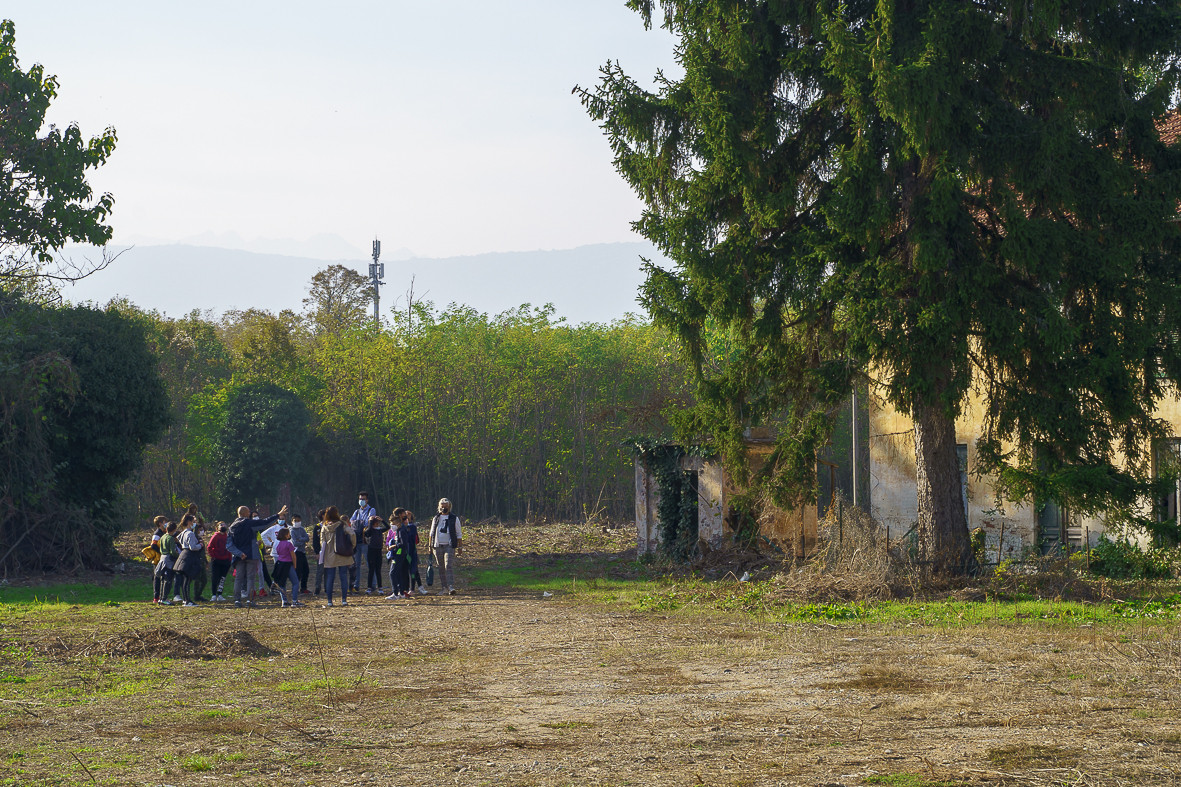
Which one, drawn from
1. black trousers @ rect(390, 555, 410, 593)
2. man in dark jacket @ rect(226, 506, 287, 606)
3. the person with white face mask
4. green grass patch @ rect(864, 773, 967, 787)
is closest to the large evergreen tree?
black trousers @ rect(390, 555, 410, 593)

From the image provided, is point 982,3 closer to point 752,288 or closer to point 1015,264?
point 1015,264

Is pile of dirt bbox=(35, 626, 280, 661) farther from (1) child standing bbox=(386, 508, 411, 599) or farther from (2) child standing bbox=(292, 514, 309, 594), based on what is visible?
(1) child standing bbox=(386, 508, 411, 599)

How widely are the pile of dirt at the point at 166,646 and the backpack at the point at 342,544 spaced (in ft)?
16.3

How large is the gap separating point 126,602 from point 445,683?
1127cm

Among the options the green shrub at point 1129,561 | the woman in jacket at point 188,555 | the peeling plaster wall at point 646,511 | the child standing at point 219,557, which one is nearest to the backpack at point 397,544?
the child standing at point 219,557

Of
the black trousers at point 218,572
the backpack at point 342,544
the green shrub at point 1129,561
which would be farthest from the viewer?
the black trousers at point 218,572

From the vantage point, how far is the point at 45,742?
815cm

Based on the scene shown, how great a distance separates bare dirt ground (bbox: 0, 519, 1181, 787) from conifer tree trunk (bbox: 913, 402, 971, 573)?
4.21 m

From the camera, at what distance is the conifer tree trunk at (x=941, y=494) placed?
59.1ft

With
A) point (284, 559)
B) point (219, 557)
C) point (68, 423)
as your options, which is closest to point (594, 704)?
point (284, 559)

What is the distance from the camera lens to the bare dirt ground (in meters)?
7.06

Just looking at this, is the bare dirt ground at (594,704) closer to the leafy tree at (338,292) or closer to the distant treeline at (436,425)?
the distant treeline at (436,425)

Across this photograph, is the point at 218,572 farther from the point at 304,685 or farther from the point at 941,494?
the point at 941,494

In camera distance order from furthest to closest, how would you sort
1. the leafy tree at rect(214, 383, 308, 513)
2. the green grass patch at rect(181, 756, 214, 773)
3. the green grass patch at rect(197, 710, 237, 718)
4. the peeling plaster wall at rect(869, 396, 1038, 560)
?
the leafy tree at rect(214, 383, 308, 513) → the peeling plaster wall at rect(869, 396, 1038, 560) → the green grass patch at rect(197, 710, 237, 718) → the green grass patch at rect(181, 756, 214, 773)
